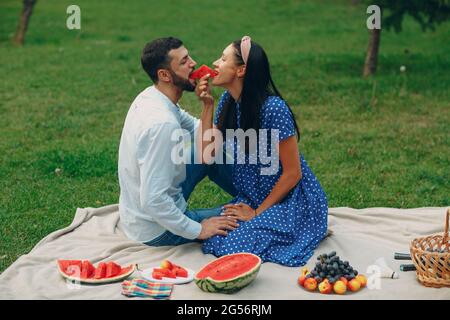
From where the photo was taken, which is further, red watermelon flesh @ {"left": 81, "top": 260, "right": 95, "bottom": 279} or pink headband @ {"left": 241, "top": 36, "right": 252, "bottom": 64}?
pink headband @ {"left": 241, "top": 36, "right": 252, "bottom": 64}

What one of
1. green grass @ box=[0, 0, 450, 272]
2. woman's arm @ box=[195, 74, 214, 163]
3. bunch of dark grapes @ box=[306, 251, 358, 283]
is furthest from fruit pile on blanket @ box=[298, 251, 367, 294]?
green grass @ box=[0, 0, 450, 272]

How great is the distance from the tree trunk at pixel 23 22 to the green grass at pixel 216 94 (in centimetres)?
23

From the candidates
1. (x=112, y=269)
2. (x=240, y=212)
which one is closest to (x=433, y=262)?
(x=240, y=212)

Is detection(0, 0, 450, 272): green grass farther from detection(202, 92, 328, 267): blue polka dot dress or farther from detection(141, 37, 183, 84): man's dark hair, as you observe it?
detection(141, 37, 183, 84): man's dark hair

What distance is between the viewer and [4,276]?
5.03 metres

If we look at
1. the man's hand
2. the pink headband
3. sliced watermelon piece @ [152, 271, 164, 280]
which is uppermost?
the pink headband

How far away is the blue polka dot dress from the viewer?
5.32 m

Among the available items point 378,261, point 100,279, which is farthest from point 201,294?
point 378,261

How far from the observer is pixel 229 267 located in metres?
4.92

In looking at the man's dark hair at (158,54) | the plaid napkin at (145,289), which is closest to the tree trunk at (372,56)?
the man's dark hair at (158,54)

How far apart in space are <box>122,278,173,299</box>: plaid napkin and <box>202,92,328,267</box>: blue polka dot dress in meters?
0.64

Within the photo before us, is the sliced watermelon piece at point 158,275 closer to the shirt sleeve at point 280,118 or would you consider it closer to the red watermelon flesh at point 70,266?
the red watermelon flesh at point 70,266

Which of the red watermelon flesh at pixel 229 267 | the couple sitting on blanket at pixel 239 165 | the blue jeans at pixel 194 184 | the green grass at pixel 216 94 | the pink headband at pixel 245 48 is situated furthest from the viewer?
the green grass at pixel 216 94

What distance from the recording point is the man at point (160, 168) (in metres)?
5.08
